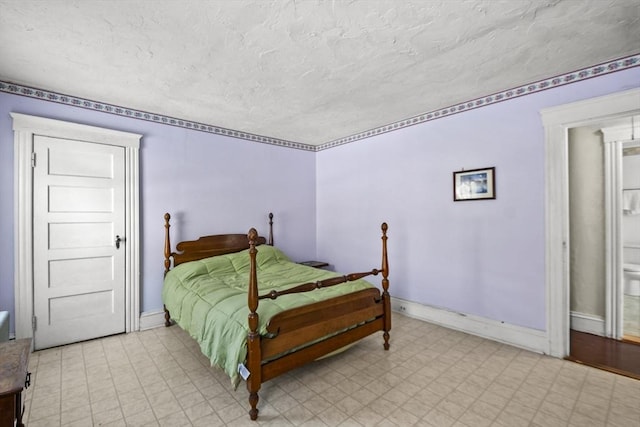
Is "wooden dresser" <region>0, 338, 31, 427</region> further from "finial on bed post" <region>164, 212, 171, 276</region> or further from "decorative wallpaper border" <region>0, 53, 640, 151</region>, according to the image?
"decorative wallpaper border" <region>0, 53, 640, 151</region>

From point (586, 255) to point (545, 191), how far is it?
1.39 m

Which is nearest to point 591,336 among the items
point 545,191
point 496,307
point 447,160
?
point 496,307

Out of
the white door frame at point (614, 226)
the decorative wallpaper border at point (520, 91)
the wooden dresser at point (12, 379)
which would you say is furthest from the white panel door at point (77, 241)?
the white door frame at point (614, 226)

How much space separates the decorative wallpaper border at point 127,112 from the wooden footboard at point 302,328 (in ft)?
8.13

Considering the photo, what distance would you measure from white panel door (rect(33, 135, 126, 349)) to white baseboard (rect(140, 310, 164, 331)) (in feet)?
0.64

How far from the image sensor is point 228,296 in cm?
250

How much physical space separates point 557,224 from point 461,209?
873mm

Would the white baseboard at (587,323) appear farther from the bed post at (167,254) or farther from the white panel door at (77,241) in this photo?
the white panel door at (77,241)

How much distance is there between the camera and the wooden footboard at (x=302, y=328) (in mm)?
1949

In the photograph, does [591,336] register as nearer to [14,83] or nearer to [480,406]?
[480,406]

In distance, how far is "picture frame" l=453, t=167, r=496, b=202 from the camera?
306 centimetres

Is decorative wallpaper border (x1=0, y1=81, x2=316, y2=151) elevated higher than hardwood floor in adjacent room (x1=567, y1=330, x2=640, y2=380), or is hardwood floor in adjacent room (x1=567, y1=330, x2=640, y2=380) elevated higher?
decorative wallpaper border (x1=0, y1=81, x2=316, y2=151)

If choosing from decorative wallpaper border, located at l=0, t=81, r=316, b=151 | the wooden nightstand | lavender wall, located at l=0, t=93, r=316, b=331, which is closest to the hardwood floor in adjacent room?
the wooden nightstand

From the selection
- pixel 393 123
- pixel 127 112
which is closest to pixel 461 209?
pixel 393 123
